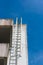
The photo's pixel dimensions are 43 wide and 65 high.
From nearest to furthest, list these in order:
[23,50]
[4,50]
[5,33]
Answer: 1. [4,50]
2. [23,50]
3. [5,33]

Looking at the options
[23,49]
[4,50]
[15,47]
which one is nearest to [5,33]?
[23,49]

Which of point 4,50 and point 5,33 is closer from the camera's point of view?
point 4,50

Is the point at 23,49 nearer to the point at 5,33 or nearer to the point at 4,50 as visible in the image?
the point at 4,50

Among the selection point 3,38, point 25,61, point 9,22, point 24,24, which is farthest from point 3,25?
point 3,38

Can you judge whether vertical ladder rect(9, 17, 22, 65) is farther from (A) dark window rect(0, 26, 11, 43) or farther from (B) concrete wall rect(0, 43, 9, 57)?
(A) dark window rect(0, 26, 11, 43)

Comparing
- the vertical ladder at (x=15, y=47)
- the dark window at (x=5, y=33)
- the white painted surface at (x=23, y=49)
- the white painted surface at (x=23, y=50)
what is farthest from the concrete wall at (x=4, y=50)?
the dark window at (x=5, y=33)

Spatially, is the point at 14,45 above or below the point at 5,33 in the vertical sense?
A: below

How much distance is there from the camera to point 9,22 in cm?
2317

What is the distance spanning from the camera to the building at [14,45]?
860 inches

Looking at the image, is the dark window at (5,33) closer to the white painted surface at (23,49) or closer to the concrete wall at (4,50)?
the white painted surface at (23,49)

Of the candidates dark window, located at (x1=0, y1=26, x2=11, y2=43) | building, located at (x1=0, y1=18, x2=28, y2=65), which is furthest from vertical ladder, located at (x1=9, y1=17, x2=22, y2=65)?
dark window, located at (x1=0, y1=26, x2=11, y2=43)

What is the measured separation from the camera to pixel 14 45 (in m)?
22.5

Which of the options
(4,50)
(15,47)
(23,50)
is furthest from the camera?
(23,50)

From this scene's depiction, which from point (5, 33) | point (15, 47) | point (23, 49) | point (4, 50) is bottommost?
point (4, 50)
